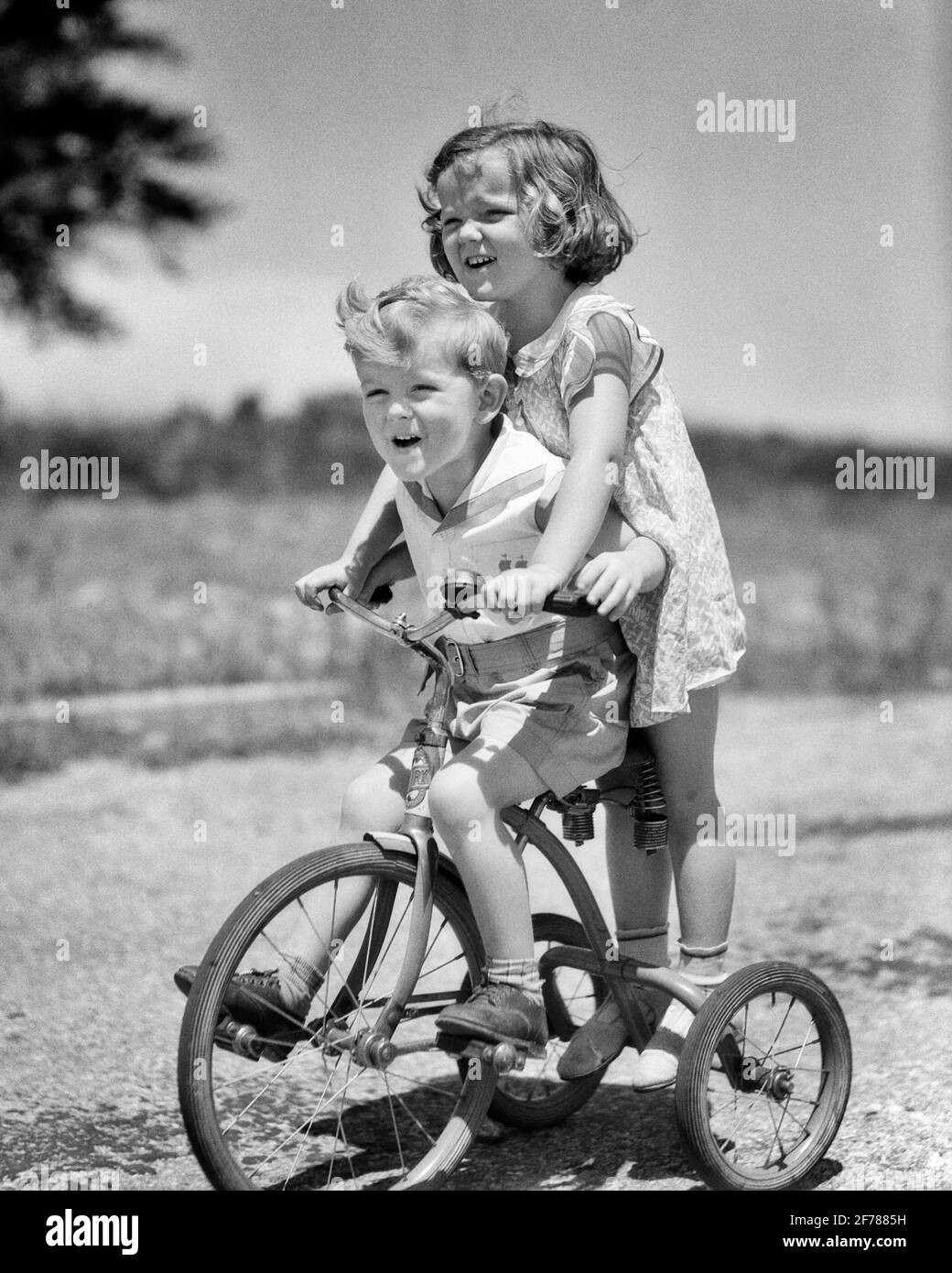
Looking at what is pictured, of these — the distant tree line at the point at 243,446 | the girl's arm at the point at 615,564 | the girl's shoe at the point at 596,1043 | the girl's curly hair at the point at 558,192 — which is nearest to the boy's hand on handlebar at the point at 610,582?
the girl's arm at the point at 615,564

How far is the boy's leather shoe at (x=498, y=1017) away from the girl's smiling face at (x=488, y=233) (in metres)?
1.05

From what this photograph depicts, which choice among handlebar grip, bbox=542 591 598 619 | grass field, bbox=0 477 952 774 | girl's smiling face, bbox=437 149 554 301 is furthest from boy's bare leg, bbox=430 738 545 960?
grass field, bbox=0 477 952 774

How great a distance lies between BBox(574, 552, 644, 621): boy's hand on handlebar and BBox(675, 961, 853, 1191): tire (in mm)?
662

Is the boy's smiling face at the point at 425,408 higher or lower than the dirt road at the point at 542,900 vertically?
higher

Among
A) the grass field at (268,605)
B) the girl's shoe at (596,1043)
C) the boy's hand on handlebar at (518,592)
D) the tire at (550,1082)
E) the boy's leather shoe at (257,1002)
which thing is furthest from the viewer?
the grass field at (268,605)

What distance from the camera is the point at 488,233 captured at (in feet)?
8.02

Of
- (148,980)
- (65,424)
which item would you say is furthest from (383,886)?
(65,424)

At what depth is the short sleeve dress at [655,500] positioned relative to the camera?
2455 mm

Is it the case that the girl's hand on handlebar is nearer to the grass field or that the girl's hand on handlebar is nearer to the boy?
the boy

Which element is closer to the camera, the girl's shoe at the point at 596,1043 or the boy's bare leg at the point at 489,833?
the boy's bare leg at the point at 489,833

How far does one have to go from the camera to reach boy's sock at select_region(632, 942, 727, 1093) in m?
2.56

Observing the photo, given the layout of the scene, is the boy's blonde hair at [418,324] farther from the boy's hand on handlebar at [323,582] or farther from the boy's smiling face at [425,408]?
the boy's hand on handlebar at [323,582]

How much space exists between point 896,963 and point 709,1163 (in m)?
1.47

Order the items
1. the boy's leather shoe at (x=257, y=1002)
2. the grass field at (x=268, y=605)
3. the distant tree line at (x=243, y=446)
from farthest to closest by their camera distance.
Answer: the distant tree line at (x=243, y=446)
the grass field at (x=268, y=605)
the boy's leather shoe at (x=257, y=1002)
